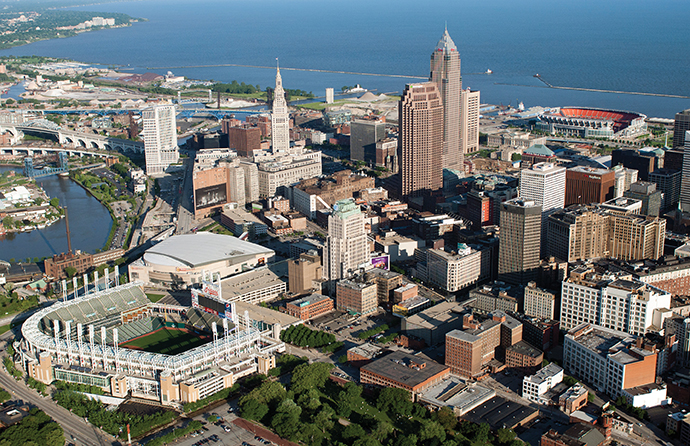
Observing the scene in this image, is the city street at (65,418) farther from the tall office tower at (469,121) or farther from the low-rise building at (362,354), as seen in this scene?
the tall office tower at (469,121)

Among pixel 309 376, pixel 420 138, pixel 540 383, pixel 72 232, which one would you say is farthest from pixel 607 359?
pixel 72 232

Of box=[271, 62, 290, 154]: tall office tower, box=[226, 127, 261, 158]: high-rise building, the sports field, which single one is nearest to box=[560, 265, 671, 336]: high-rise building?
the sports field

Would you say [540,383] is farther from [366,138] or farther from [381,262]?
[366,138]

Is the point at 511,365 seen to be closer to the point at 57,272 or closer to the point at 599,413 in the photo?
the point at 599,413

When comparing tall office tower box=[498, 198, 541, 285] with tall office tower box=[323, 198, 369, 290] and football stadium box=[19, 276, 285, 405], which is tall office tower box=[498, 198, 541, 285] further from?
football stadium box=[19, 276, 285, 405]

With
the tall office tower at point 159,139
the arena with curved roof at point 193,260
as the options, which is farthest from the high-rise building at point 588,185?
the tall office tower at point 159,139

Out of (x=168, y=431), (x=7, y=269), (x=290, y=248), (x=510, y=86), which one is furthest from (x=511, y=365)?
(x=510, y=86)
